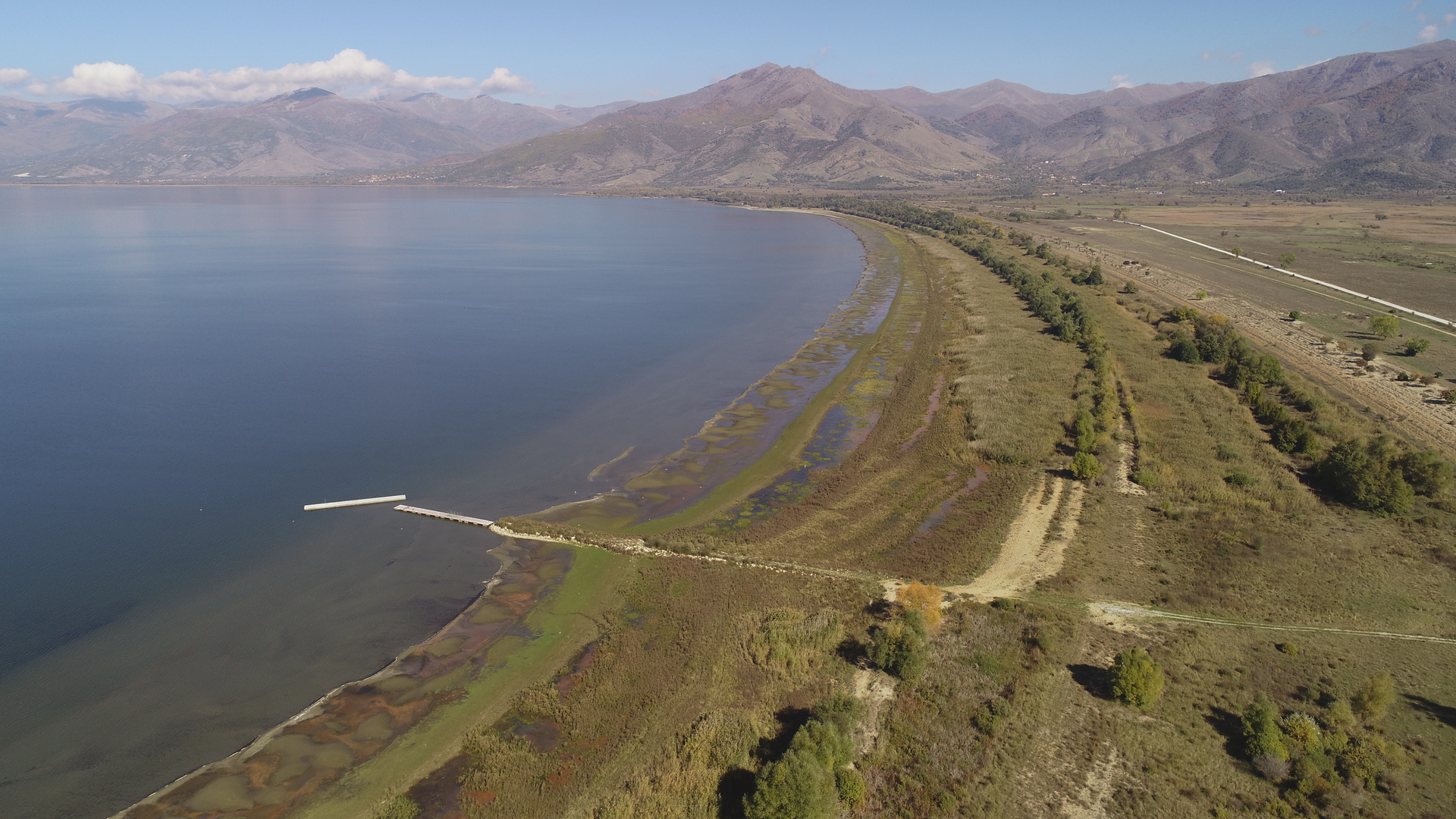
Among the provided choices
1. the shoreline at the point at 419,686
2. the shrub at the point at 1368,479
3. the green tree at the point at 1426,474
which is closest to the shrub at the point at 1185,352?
the shrub at the point at 1368,479

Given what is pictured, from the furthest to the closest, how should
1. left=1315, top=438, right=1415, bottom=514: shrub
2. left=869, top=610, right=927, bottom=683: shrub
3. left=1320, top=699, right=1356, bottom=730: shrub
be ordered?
left=1315, top=438, right=1415, bottom=514: shrub → left=869, top=610, right=927, bottom=683: shrub → left=1320, top=699, right=1356, bottom=730: shrub

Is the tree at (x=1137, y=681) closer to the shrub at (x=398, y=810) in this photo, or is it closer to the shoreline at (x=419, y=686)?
the shoreline at (x=419, y=686)

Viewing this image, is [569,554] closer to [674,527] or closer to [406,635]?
[674,527]

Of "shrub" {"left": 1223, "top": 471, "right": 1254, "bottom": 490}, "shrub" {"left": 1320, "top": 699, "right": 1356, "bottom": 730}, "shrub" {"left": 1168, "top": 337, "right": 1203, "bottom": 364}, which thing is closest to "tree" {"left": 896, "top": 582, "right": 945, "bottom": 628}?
"shrub" {"left": 1320, "top": 699, "right": 1356, "bottom": 730}

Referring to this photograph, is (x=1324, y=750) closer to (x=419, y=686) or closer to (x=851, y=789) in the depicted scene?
(x=851, y=789)

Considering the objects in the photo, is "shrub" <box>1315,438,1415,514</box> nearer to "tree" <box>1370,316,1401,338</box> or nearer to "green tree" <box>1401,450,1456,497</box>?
"green tree" <box>1401,450,1456,497</box>

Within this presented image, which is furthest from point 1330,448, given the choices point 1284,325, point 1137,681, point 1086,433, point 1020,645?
point 1284,325
